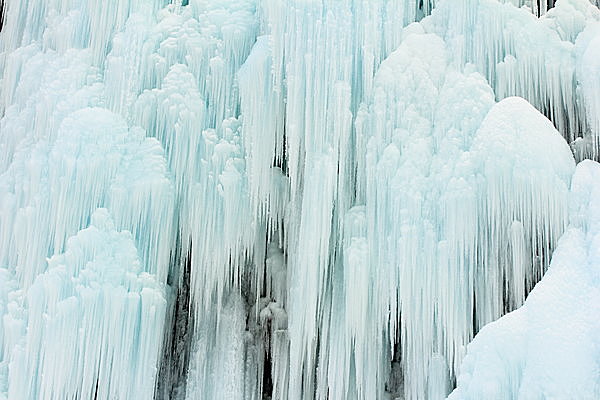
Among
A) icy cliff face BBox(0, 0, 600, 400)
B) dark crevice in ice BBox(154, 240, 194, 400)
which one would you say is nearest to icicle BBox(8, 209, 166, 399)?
icy cliff face BBox(0, 0, 600, 400)

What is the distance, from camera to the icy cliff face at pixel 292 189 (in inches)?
161

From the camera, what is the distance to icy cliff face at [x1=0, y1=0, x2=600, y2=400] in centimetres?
409

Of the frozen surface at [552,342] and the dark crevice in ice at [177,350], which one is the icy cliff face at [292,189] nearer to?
the dark crevice in ice at [177,350]

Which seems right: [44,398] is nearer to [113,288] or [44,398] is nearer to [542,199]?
[113,288]

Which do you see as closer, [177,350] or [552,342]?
[552,342]

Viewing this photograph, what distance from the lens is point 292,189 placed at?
14.7 feet

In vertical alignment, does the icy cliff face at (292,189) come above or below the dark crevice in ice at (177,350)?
above

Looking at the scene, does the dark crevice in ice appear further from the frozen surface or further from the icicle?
the frozen surface

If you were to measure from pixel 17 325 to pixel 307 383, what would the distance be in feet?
5.92

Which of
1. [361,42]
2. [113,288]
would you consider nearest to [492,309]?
[361,42]

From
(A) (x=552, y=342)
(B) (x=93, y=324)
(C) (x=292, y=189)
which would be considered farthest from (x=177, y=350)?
(A) (x=552, y=342)

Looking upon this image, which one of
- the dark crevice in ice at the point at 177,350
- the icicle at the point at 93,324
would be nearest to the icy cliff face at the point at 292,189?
the icicle at the point at 93,324

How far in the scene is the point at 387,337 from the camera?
14.3 ft

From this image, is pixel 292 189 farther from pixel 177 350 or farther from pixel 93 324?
pixel 177 350
